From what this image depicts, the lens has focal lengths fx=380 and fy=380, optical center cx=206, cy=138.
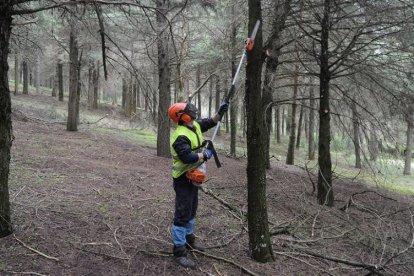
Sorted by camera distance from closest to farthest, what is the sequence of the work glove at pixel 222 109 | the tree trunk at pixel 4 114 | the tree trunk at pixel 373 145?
the tree trunk at pixel 4 114
the work glove at pixel 222 109
the tree trunk at pixel 373 145

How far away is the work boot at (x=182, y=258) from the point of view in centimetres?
462

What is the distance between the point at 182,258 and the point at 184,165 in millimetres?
1145

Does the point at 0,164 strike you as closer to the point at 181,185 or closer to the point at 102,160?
the point at 181,185

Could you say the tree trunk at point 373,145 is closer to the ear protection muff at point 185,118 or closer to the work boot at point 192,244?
the work boot at point 192,244

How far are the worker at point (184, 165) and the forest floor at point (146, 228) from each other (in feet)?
0.98

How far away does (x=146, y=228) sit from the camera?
19.2 ft

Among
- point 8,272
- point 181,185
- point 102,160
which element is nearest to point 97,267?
point 8,272

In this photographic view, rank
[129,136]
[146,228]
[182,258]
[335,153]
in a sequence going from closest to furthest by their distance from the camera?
1. [182,258]
2. [146,228]
3. [129,136]
4. [335,153]

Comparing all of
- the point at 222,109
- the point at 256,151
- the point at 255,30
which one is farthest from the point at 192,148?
the point at 255,30

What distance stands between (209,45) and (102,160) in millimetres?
9354

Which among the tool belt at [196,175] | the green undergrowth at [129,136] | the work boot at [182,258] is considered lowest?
the work boot at [182,258]

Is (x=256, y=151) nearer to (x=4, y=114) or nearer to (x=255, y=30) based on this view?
(x=255, y=30)

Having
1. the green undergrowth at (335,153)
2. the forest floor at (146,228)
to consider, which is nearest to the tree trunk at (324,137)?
the green undergrowth at (335,153)

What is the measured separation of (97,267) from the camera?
172 inches
